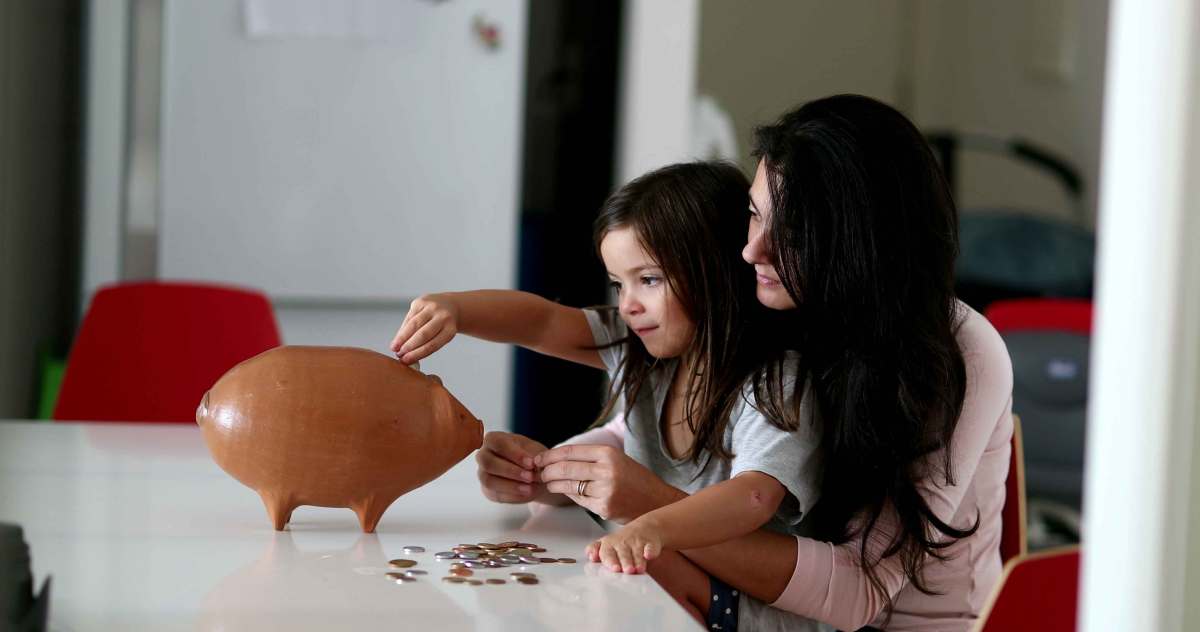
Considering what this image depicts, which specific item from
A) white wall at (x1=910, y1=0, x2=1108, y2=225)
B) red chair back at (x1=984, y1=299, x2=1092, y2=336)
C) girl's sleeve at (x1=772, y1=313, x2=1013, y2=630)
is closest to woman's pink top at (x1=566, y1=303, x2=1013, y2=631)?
girl's sleeve at (x1=772, y1=313, x2=1013, y2=630)

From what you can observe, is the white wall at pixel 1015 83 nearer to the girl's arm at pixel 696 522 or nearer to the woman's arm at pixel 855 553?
the woman's arm at pixel 855 553

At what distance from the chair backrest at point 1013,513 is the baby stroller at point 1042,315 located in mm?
1134

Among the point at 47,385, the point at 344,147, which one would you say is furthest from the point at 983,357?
the point at 47,385

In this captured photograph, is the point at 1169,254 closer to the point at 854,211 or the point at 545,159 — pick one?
the point at 854,211

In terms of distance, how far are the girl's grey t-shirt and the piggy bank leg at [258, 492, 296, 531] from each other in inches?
13.8

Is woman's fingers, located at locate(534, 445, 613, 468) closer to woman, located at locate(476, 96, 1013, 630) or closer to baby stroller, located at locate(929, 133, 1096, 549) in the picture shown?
woman, located at locate(476, 96, 1013, 630)

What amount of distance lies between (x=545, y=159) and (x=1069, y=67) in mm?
1747

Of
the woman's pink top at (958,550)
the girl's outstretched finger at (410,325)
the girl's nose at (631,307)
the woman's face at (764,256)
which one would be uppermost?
the woman's face at (764,256)

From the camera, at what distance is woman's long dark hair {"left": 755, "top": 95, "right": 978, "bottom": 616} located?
1.07 metres

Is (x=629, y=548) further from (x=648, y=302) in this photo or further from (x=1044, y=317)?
(x=1044, y=317)

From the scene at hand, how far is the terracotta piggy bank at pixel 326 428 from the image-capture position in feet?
3.11

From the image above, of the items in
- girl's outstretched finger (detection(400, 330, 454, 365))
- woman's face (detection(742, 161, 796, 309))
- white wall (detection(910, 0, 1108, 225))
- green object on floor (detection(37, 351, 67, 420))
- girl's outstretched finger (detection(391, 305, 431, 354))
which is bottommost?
green object on floor (detection(37, 351, 67, 420))

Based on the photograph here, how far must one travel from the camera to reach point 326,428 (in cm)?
95

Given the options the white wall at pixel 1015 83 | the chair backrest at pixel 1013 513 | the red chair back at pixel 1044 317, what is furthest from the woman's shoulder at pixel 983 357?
the white wall at pixel 1015 83
